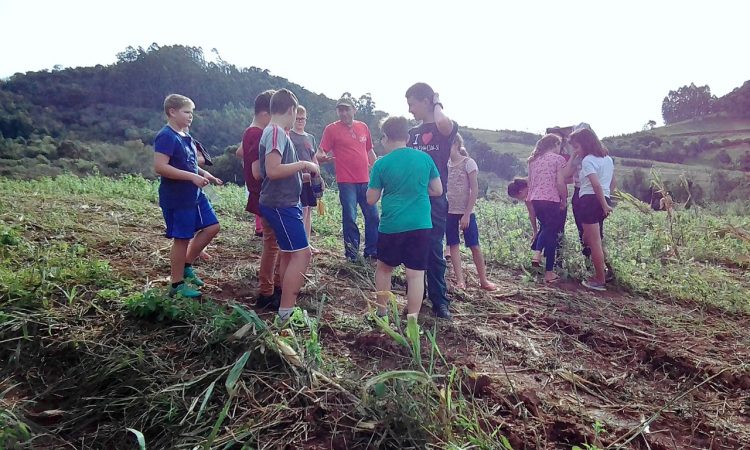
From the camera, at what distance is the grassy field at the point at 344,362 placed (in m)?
1.84

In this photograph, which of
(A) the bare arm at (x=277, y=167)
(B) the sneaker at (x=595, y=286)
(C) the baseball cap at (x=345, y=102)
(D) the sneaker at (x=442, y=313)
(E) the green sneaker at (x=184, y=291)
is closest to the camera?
(A) the bare arm at (x=277, y=167)

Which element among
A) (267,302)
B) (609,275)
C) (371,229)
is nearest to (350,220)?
(371,229)

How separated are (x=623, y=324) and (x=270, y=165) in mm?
2873

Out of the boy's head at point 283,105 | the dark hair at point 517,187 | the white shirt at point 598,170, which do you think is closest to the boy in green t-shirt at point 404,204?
the boy's head at point 283,105

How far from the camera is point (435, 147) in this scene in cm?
342

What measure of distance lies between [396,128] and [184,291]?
6.00 feet

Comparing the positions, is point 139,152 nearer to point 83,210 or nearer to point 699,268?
point 83,210

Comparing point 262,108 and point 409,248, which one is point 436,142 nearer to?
point 409,248

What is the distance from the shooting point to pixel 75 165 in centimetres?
2039

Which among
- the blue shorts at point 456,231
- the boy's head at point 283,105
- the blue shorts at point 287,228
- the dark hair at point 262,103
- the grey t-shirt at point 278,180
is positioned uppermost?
the dark hair at point 262,103

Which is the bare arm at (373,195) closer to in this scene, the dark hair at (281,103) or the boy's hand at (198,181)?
the dark hair at (281,103)

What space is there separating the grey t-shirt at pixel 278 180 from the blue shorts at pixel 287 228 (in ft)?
0.13

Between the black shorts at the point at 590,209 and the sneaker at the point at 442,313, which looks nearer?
the sneaker at the point at 442,313

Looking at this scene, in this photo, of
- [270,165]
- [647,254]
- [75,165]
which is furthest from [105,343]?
[75,165]
